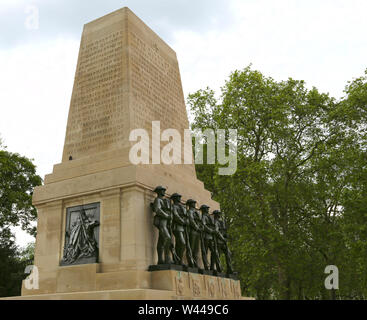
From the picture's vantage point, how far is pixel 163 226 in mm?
11562

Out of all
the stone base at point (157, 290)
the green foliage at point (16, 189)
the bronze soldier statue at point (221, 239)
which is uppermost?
the green foliage at point (16, 189)

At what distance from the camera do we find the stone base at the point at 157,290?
9688 millimetres

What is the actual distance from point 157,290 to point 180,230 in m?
2.40

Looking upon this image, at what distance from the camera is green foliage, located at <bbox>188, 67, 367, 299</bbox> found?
2416 centimetres

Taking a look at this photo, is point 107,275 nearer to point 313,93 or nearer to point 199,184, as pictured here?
point 199,184

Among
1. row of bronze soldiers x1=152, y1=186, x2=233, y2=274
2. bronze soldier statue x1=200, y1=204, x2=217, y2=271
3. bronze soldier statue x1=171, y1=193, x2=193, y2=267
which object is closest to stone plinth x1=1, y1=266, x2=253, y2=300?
row of bronze soldiers x1=152, y1=186, x2=233, y2=274

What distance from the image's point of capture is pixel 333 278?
28.4 meters

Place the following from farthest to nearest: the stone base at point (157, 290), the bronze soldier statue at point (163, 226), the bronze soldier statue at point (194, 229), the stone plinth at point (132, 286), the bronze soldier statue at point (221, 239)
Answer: the bronze soldier statue at point (221, 239) → the bronze soldier statue at point (194, 229) → the bronze soldier statue at point (163, 226) → the stone plinth at point (132, 286) → the stone base at point (157, 290)

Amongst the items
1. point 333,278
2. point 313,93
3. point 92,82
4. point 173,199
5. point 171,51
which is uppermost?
point 313,93

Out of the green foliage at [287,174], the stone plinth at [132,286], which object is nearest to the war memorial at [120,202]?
the stone plinth at [132,286]

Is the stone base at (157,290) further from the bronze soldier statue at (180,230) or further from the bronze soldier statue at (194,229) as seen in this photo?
the bronze soldier statue at (194,229)
